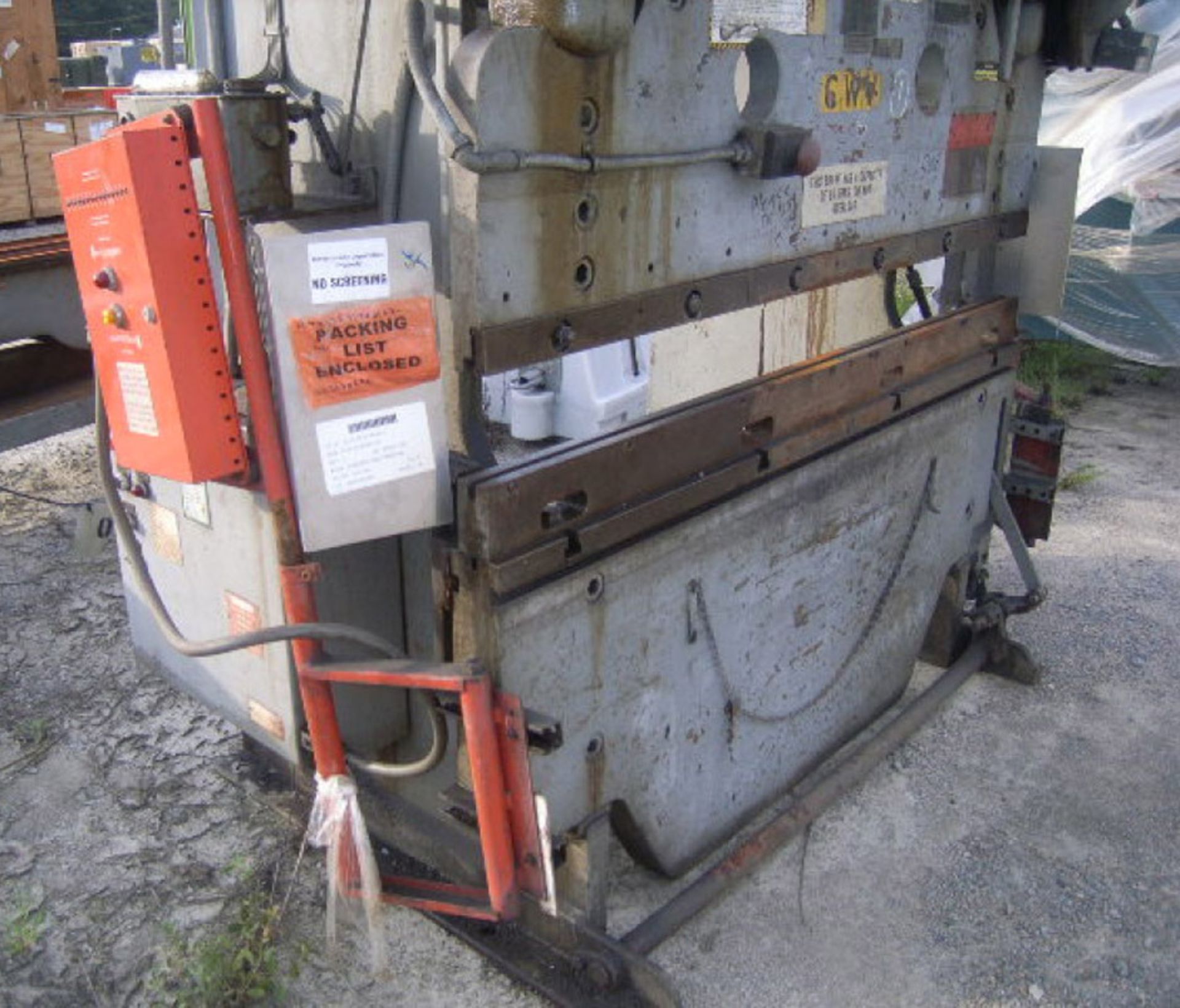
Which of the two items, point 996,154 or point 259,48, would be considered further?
point 996,154

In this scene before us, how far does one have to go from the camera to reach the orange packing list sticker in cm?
173

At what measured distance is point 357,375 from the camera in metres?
1.78

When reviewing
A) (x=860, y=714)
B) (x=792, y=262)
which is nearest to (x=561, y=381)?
(x=860, y=714)

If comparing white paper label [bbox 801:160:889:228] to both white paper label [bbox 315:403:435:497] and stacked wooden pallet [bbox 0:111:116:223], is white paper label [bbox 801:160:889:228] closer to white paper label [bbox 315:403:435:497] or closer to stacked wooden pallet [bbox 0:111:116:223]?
white paper label [bbox 315:403:435:497]

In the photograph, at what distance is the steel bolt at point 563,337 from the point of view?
6.32 ft

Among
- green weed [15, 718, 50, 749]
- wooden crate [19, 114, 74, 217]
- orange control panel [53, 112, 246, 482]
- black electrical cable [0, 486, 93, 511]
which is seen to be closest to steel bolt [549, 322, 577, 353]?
orange control panel [53, 112, 246, 482]

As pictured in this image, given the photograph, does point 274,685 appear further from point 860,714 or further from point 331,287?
point 860,714

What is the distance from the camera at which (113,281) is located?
177cm

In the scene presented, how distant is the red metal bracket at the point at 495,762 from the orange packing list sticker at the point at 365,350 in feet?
1.47

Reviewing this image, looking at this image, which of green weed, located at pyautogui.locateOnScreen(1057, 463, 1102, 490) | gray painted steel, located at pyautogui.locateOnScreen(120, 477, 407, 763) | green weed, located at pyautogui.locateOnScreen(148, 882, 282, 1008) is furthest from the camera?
green weed, located at pyautogui.locateOnScreen(1057, 463, 1102, 490)

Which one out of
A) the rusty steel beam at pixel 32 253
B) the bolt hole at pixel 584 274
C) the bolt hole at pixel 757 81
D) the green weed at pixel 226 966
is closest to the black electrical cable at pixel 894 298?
the bolt hole at pixel 757 81

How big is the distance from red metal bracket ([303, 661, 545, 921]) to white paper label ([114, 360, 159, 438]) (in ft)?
1.54

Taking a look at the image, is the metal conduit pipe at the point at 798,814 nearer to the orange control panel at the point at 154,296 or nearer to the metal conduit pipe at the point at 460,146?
the orange control panel at the point at 154,296

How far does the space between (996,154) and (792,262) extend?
103 centimetres
